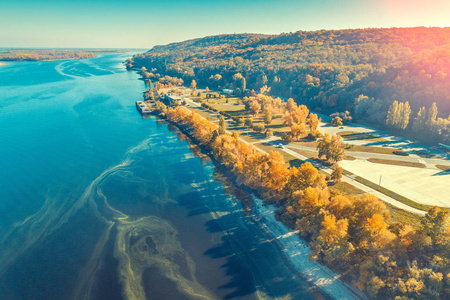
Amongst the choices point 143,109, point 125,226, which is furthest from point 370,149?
point 143,109

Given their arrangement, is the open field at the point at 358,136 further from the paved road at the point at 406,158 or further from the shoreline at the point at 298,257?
the shoreline at the point at 298,257

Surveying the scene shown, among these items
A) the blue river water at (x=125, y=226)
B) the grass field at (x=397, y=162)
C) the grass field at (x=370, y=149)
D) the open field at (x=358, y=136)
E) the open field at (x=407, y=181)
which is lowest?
the blue river water at (x=125, y=226)

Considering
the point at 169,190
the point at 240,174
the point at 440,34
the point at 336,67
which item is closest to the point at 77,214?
the point at 169,190

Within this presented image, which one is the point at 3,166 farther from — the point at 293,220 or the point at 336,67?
the point at 336,67

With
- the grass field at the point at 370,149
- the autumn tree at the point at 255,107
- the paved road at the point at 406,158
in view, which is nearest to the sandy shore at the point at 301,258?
the paved road at the point at 406,158

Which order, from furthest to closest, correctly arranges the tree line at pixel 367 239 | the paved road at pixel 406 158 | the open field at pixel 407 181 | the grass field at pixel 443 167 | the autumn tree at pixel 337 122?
the autumn tree at pixel 337 122
the paved road at pixel 406 158
the grass field at pixel 443 167
the open field at pixel 407 181
the tree line at pixel 367 239

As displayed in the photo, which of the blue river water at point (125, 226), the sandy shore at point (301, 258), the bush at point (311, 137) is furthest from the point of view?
the bush at point (311, 137)

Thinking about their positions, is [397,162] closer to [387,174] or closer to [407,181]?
[387,174]
